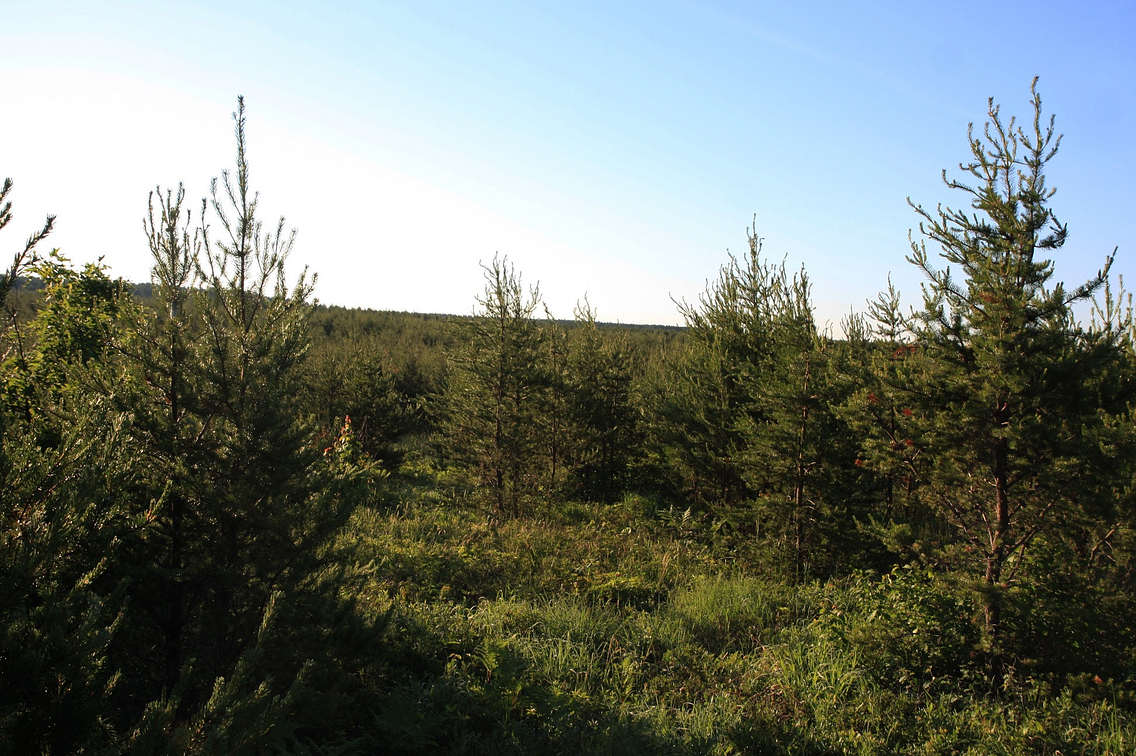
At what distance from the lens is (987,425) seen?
15.6 ft

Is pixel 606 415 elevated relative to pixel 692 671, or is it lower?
elevated

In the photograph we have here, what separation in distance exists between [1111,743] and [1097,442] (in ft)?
6.56

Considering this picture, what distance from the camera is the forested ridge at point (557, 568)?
7.74 feet

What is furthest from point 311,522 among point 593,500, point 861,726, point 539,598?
point 593,500

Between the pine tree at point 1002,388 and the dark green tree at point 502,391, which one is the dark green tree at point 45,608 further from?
the dark green tree at point 502,391

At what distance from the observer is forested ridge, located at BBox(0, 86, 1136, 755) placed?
7.74ft

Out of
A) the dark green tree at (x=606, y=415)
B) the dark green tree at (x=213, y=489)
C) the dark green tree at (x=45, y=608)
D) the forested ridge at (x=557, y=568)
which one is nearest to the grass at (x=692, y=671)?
the forested ridge at (x=557, y=568)

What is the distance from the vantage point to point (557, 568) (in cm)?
750

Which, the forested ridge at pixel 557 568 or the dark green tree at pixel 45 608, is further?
the forested ridge at pixel 557 568

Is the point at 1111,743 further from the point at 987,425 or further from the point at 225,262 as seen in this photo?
the point at 225,262

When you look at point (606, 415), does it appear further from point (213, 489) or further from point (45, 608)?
point (45, 608)

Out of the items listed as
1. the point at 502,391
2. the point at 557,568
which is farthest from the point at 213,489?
the point at 502,391

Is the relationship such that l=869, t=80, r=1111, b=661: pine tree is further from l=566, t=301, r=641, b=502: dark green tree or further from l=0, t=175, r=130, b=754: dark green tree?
l=566, t=301, r=641, b=502: dark green tree

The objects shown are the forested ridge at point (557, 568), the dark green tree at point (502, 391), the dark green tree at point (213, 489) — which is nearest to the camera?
the forested ridge at point (557, 568)
